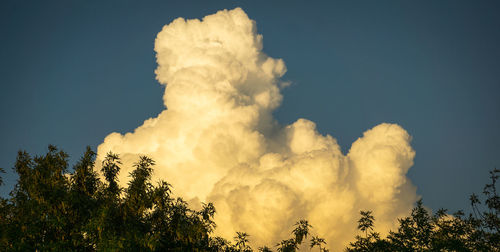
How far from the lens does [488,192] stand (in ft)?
165

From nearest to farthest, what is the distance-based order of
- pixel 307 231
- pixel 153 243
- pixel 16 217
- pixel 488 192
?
pixel 153 243 < pixel 16 217 < pixel 307 231 < pixel 488 192

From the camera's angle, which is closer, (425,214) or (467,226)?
(467,226)

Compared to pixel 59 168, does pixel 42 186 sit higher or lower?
lower

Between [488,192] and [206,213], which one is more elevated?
[488,192]

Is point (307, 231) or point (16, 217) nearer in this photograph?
point (16, 217)

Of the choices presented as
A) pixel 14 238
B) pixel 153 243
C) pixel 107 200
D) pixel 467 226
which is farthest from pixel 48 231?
pixel 467 226

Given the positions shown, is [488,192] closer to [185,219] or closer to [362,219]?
Result: [362,219]

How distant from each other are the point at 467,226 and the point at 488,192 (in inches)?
199

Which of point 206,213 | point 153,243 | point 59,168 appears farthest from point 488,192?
point 59,168

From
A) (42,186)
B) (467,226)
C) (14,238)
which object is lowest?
(14,238)

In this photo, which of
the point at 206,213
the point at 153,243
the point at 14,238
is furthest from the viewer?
the point at 206,213

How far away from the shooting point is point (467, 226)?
5122 cm

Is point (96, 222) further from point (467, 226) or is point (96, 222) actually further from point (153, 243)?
point (467, 226)

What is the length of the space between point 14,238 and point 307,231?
1918 centimetres
